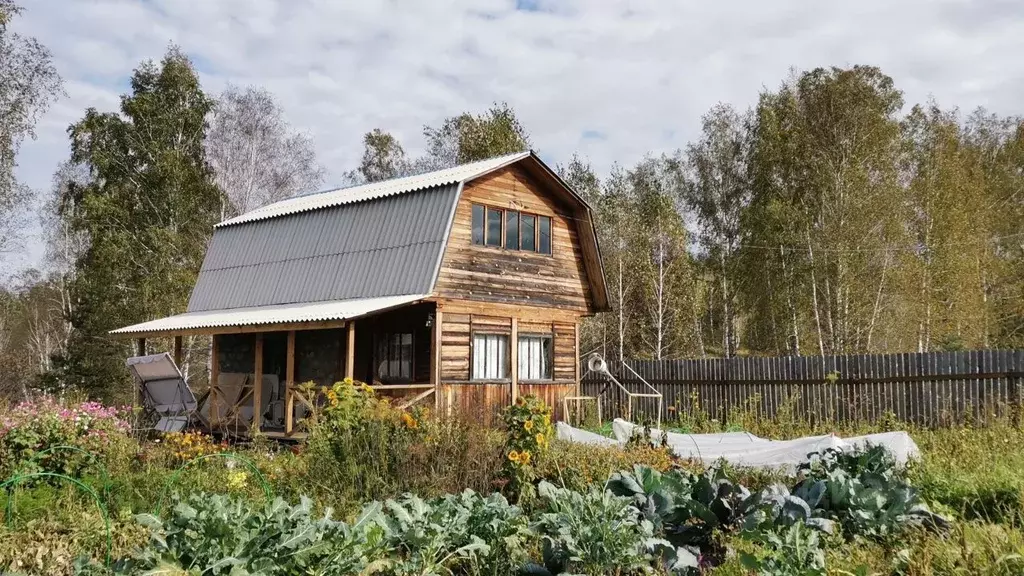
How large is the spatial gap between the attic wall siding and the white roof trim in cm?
44

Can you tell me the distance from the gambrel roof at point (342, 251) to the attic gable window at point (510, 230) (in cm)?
79

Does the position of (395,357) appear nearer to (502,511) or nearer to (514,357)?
(514,357)

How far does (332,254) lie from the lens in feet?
52.4

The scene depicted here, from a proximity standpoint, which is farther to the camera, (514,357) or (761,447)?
(514,357)

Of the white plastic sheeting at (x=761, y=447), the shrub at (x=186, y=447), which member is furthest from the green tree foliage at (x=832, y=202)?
the shrub at (x=186, y=447)

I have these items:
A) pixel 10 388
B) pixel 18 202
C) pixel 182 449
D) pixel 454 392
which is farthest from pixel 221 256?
pixel 182 449

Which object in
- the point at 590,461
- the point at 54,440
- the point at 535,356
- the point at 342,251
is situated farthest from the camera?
the point at 535,356

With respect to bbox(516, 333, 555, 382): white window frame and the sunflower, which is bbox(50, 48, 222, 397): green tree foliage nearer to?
bbox(516, 333, 555, 382): white window frame

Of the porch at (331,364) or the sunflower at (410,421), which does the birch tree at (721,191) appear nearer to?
the porch at (331,364)

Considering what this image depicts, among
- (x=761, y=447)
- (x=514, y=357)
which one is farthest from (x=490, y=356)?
(x=761, y=447)

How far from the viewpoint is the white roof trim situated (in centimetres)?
1487

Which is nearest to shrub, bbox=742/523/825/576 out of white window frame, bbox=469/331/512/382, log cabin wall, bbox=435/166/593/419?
log cabin wall, bbox=435/166/593/419

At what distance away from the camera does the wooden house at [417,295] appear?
14305 mm

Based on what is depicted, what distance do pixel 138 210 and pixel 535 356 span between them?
13977 mm
